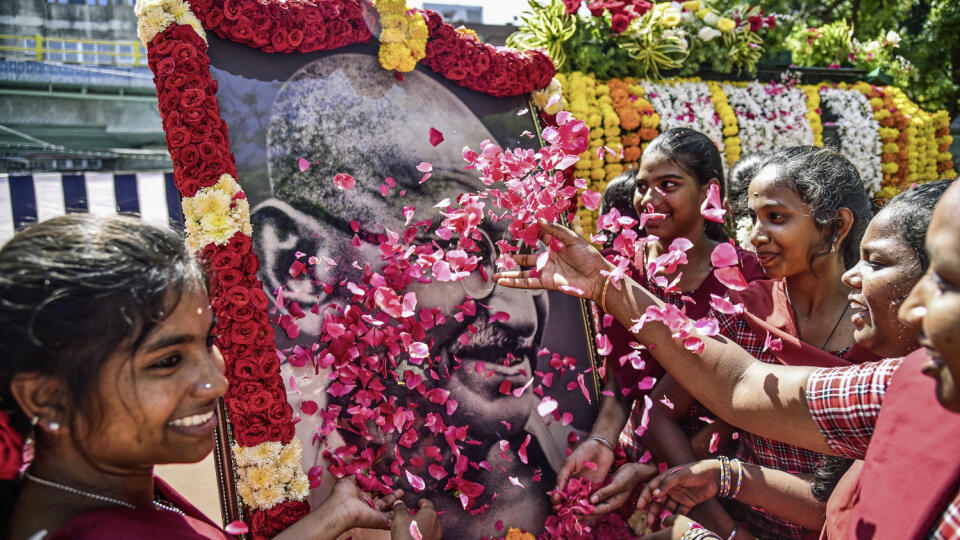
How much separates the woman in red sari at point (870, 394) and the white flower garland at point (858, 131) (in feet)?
19.9

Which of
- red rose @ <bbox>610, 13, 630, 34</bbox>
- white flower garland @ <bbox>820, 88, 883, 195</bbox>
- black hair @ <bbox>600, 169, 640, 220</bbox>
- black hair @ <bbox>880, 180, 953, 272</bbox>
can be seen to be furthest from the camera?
white flower garland @ <bbox>820, 88, 883, 195</bbox>

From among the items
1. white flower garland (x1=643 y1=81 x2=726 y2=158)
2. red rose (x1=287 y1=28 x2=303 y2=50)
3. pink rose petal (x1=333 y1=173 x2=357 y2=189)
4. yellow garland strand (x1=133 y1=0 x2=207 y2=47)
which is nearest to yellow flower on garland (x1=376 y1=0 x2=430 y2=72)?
red rose (x1=287 y1=28 x2=303 y2=50)

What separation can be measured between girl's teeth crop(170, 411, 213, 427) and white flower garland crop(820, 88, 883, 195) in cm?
723

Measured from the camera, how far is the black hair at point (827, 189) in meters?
2.50

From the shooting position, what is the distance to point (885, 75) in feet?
25.5

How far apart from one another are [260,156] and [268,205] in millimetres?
170

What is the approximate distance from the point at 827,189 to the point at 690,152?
71cm

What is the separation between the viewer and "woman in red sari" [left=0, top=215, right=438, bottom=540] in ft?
4.18

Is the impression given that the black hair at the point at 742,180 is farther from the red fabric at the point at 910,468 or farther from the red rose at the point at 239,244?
the red rose at the point at 239,244

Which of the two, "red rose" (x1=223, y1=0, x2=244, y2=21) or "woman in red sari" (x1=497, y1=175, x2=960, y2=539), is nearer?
"woman in red sari" (x1=497, y1=175, x2=960, y2=539)

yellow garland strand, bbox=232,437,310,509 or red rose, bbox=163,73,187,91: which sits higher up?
red rose, bbox=163,73,187,91

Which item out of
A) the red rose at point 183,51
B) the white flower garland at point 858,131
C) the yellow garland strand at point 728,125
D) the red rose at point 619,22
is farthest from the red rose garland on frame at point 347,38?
the white flower garland at point 858,131

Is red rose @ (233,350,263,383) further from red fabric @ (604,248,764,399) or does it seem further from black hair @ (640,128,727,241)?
black hair @ (640,128,727,241)

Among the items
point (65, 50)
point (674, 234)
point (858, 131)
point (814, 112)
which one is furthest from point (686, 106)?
point (65, 50)
